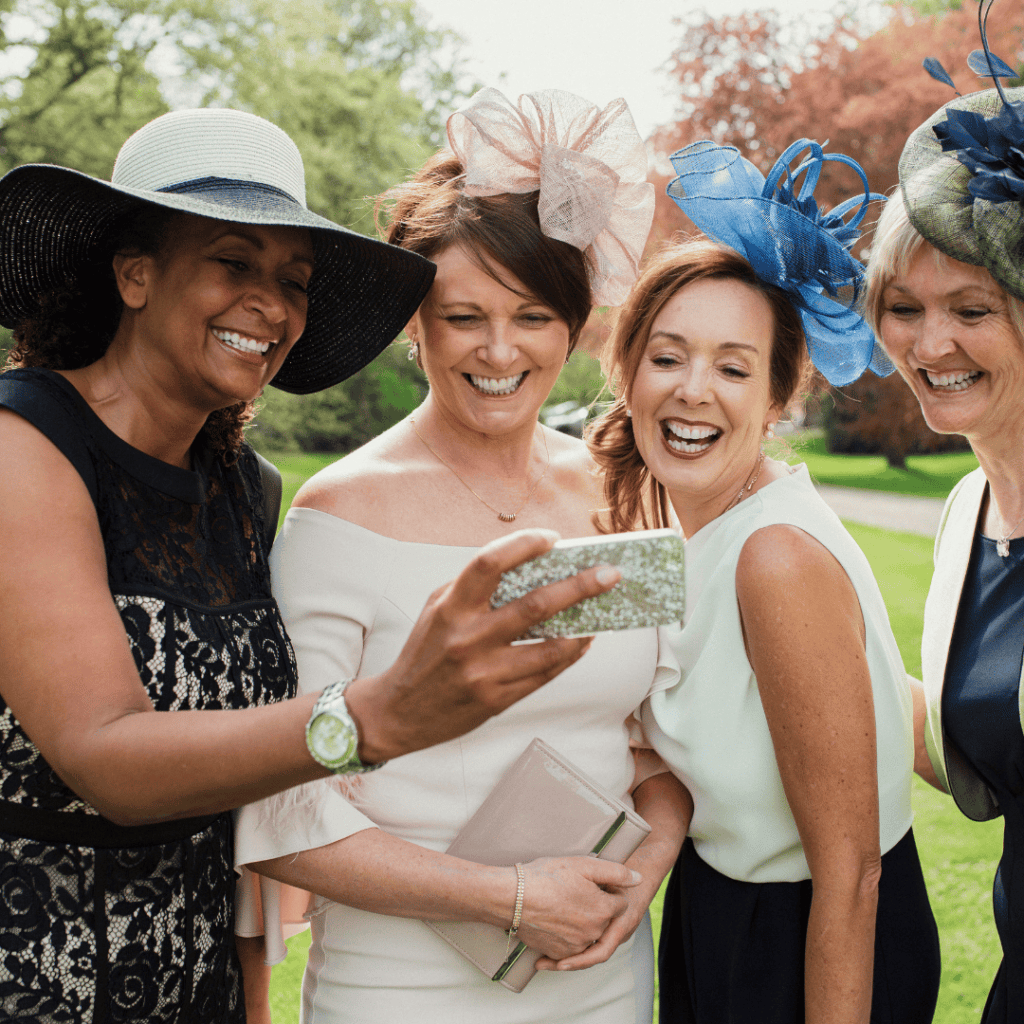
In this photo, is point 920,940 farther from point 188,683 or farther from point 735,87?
point 735,87

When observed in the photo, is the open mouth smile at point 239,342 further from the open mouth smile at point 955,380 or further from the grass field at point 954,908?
the grass field at point 954,908

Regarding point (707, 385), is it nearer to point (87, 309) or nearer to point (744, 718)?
point (744, 718)

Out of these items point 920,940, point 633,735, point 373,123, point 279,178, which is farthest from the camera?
point 373,123

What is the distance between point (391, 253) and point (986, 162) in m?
1.43

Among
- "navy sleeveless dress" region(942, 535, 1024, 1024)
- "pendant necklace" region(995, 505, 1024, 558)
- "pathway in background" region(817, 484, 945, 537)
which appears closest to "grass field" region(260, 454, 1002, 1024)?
"navy sleeveless dress" region(942, 535, 1024, 1024)

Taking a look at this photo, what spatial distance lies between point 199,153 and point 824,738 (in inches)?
74.0

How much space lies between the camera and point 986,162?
2154 mm

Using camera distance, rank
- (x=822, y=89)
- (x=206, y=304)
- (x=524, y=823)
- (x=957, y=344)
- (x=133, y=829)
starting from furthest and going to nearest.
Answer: (x=822, y=89)
(x=957, y=344)
(x=524, y=823)
(x=206, y=304)
(x=133, y=829)

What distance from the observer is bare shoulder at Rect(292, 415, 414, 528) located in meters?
2.29

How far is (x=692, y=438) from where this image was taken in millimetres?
2480

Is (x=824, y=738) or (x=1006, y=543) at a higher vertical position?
(x=1006, y=543)

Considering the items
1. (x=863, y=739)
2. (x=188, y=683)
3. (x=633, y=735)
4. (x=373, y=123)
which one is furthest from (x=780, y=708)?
(x=373, y=123)

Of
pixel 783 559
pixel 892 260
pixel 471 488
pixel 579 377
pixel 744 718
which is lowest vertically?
pixel 744 718

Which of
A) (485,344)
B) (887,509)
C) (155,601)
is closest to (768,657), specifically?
(485,344)
